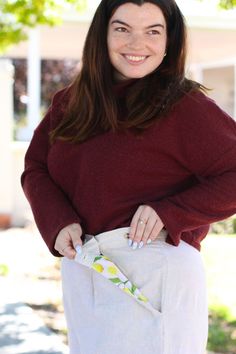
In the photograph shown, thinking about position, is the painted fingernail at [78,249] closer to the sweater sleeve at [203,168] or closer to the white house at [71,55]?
the sweater sleeve at [203,168]

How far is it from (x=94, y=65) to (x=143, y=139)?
0.33 m

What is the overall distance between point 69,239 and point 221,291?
14.1ft

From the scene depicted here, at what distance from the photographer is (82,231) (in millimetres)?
2340

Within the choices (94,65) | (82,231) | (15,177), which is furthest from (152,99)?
(15,177)

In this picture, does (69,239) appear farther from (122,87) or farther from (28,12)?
(28,12)

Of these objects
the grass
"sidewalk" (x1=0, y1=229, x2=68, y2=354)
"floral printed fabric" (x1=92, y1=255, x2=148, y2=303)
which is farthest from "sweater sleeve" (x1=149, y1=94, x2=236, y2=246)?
the grass

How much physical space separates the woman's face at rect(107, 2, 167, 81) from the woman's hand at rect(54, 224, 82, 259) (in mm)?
518

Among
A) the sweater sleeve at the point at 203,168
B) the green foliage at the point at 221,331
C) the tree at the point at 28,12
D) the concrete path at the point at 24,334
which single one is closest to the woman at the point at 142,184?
the sweater sleeve at the point at 203,168

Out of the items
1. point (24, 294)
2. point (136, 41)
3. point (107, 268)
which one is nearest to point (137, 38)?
point (136, 41)

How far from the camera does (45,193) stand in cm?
244

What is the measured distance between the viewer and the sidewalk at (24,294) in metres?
4.77

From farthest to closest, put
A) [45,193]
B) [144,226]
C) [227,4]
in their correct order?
[227,4], [45,193], [144,226]

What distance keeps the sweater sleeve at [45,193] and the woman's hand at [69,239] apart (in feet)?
0.06

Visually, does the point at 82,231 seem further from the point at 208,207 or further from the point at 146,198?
the point at 208,207
